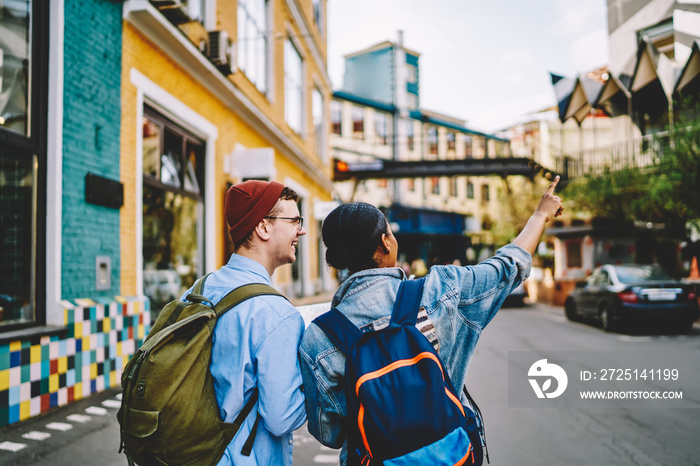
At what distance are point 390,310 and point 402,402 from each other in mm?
279

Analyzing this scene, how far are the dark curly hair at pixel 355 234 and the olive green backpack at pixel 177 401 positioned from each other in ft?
1.29

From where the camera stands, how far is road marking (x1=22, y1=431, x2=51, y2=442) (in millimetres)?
4086

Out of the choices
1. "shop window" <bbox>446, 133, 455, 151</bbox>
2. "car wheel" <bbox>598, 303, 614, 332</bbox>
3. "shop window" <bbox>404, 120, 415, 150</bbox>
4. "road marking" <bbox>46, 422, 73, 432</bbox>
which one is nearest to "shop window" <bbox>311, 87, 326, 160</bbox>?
"car wheel" <bbox>598, 303, 614, 332</bbox>

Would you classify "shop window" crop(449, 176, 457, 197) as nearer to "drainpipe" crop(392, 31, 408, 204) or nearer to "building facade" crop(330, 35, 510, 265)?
"building facade" crop(330, 35, 510, 265)

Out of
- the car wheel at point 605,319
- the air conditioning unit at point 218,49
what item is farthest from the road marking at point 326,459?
the car wheel at point 605,319

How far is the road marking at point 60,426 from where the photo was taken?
4358 mm

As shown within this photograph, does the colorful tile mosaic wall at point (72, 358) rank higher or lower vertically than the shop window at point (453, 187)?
lower

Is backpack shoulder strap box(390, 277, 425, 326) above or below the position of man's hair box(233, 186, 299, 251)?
below

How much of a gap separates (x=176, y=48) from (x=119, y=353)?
454 centimetres

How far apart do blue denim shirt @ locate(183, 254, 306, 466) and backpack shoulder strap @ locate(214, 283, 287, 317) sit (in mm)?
16

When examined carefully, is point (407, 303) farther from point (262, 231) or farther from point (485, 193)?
point (485, 193)

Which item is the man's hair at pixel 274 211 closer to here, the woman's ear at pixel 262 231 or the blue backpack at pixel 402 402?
the woman's ear at pixel 262 231

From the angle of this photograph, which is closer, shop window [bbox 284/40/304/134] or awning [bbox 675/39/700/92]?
awning [bbox 675/39/700/92]

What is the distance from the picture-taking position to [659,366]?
7.64m
